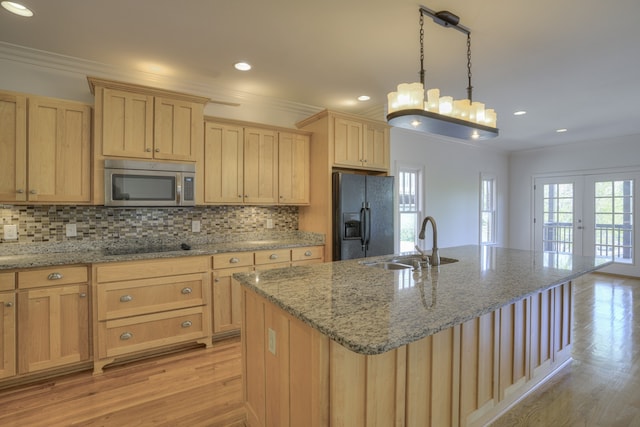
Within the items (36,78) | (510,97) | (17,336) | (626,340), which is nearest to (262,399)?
(17,336)

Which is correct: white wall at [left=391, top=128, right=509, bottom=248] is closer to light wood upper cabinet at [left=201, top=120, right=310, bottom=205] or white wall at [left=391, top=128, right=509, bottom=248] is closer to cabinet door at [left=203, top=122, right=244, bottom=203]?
light wood upper cabinet at [left=201, top=120, right=310, bottom=205]

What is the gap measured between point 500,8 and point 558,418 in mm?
2694

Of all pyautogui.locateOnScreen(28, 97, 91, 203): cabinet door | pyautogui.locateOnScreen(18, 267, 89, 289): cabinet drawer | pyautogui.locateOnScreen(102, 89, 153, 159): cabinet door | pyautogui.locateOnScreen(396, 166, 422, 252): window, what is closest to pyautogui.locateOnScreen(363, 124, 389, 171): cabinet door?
pyautogui.locateOnScreen(396, 166, 422, 252): window

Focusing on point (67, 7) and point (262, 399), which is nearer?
point (262, 399)

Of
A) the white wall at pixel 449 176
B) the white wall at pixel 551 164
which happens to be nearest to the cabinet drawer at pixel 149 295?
the white wall at pixel 449 176

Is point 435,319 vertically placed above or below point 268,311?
above

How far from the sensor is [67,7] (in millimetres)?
2154

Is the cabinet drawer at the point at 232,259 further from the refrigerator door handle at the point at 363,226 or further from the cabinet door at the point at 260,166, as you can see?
the refrigerator door handle at the point at 363,226

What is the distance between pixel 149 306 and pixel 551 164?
7836mm

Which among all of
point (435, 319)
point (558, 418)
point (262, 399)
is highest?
point (435, 319)

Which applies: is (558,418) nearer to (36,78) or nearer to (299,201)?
(299,201)

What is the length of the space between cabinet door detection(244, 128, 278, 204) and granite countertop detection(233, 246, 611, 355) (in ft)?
5.35

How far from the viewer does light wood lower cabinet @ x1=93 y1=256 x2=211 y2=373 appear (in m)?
2.52

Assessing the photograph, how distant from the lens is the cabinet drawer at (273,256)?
3.26m
